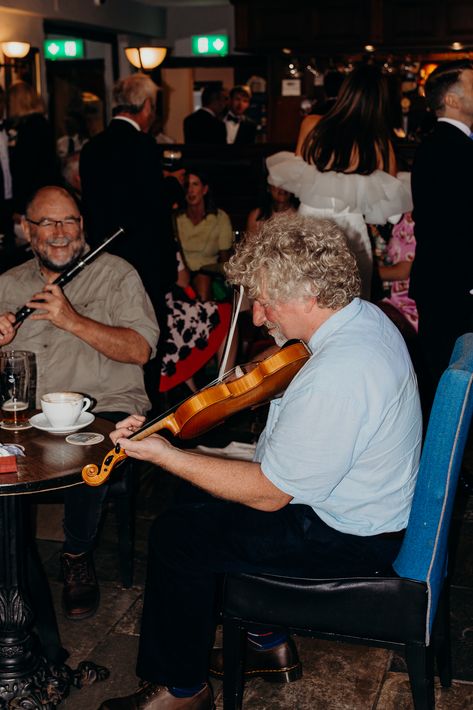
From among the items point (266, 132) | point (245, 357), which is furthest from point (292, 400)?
point (266, 132)

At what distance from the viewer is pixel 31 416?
93.4 inches

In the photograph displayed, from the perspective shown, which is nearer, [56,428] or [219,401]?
[219,401]

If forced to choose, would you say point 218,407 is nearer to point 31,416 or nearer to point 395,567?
point 395,567

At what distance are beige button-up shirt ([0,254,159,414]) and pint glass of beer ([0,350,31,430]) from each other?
508 mm

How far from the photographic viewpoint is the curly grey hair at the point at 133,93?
3.61 meters

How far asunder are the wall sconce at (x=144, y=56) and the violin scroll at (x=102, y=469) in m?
6.89

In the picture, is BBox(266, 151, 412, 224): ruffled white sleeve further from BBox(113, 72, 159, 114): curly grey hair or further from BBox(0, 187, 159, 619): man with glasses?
BBox(0, 187, 159, 619): man with glasses

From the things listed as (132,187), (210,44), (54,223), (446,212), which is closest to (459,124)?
(446,212)

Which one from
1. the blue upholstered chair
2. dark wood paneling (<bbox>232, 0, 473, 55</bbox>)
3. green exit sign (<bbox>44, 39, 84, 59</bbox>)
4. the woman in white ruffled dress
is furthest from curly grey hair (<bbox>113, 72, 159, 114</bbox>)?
green exit sign (<bbox>44, 39, 84, 59</bbox>)

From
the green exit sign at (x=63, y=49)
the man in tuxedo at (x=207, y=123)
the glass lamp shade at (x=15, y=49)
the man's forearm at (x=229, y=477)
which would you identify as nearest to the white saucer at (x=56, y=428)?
the man's forearm at (x=229, y=477)

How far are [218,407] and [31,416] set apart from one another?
0.73 metres

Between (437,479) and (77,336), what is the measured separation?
1.24m

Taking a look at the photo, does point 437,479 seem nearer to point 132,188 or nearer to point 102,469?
point 102,469

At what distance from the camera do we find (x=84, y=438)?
2137 mm
